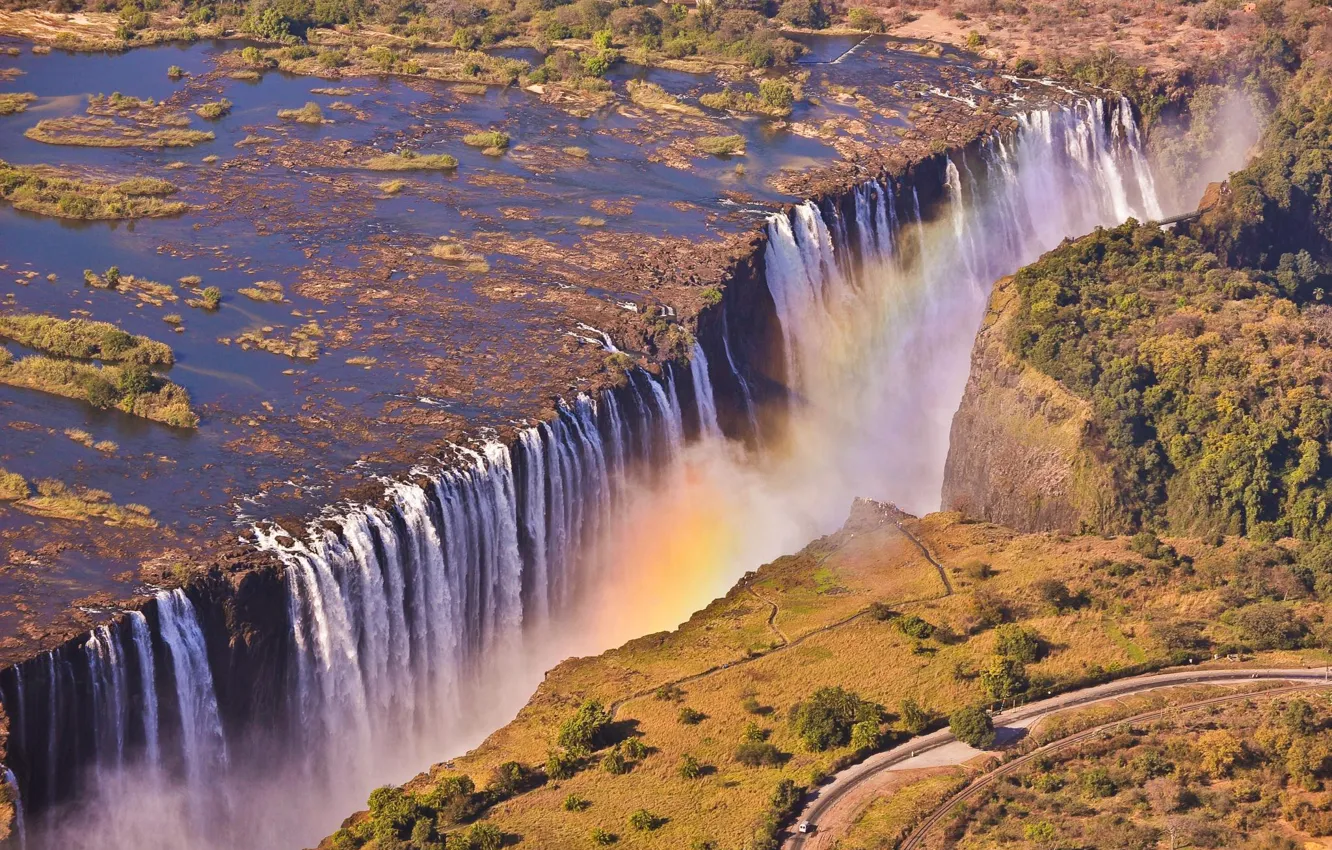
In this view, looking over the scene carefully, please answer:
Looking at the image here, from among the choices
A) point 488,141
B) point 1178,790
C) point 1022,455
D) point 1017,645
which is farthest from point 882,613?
point 488,141

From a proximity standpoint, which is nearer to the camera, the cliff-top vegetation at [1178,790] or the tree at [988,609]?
the cliff-top vegetation at [1178,790]

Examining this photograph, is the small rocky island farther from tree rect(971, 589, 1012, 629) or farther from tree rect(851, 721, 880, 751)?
tree rect(971, 589, 1012, 629)

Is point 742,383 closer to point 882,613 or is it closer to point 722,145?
point 882,613

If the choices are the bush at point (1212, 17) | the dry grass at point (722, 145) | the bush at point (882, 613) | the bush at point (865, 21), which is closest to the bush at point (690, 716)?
the bush at point (882, 613)

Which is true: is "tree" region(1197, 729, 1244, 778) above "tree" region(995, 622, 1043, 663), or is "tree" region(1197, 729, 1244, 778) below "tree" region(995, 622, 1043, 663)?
below

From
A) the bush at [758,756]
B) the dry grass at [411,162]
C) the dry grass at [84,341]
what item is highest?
the dry grass at [411,162]

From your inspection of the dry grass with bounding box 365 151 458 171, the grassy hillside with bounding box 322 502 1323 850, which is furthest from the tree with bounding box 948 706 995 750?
the dry grass with bounding box 365 151 458 171

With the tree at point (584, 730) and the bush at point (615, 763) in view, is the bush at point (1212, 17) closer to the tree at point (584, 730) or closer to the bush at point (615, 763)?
the tree at point (584, 730)
